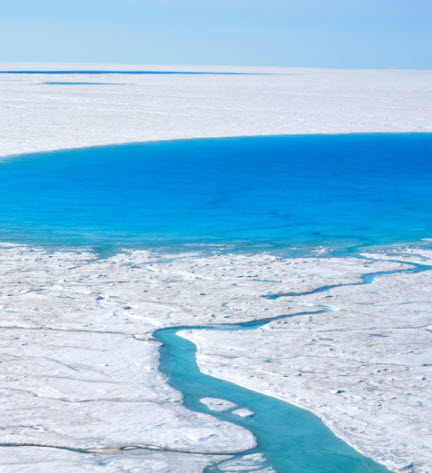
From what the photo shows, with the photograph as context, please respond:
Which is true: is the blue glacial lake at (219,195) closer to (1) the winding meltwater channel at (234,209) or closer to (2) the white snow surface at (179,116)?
(1) the winding meltwater channel at (234,209)

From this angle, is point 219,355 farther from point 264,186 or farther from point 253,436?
point 264,186

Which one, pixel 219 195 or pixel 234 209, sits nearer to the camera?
pixel 234 209

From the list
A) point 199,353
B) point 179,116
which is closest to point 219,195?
point 199,353

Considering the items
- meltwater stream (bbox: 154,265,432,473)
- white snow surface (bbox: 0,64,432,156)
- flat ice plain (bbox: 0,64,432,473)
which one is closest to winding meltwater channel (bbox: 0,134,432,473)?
meltwater stream (bbox: 154,265,432,473)

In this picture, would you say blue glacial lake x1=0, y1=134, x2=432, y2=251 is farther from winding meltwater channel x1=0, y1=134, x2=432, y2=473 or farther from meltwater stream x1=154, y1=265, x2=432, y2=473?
meltwater stream x1=154, y1=265, x2=432, y2=473

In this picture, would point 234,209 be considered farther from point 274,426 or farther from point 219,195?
point 274,426

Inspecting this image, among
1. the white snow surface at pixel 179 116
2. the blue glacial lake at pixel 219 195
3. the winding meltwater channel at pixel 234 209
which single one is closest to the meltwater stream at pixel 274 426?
the winding meltwater channel at pixel 234 209
